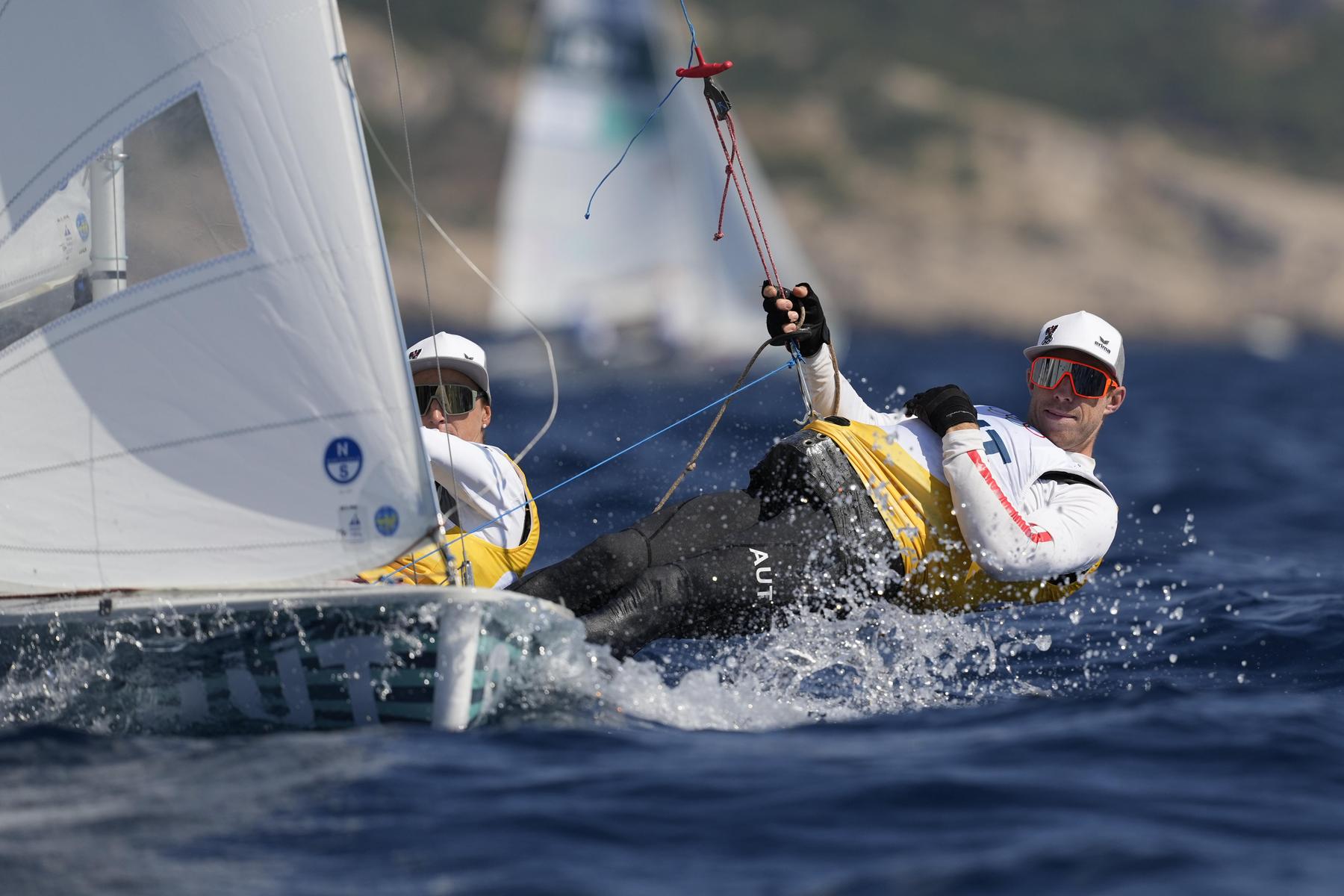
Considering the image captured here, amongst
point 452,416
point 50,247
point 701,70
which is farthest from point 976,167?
point 50,247

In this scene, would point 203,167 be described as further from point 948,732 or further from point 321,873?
point 948,732

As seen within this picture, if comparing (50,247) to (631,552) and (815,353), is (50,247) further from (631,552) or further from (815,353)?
(815,353)

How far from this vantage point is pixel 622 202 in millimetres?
20375

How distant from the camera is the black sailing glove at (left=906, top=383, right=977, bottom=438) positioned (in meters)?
4.73

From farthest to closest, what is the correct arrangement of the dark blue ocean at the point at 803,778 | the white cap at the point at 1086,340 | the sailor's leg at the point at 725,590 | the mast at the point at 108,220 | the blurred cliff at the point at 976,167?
the blurred cliff at the point at 976,167
the white cap at the point at 1086,340
the sailor's leg at the point at 725,590
the mast at the point at 108,220
the dark blue ocean at the point at 803,778

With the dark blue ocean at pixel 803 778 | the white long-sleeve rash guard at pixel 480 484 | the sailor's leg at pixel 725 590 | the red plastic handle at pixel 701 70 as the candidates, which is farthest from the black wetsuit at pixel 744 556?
the red plastic handle at pixel 701 70

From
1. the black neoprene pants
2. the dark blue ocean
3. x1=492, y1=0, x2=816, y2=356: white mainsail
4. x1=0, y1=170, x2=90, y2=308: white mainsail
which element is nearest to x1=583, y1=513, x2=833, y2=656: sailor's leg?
the black neoprene pants

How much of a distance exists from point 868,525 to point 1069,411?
0.86 meters

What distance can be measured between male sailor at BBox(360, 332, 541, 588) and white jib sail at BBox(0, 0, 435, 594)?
2.16 ft

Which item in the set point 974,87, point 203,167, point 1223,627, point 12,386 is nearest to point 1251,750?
point 1223,627

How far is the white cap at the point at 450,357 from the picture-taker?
497cm

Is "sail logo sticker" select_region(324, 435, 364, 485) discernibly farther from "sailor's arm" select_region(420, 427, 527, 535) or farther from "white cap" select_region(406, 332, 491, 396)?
"white cap" select_region(406, 332, 491, 396)

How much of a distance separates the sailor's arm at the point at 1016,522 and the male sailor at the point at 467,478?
128 centimetres

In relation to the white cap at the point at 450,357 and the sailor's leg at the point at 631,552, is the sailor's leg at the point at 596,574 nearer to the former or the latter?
the sailor's leg at the point at 631,552
